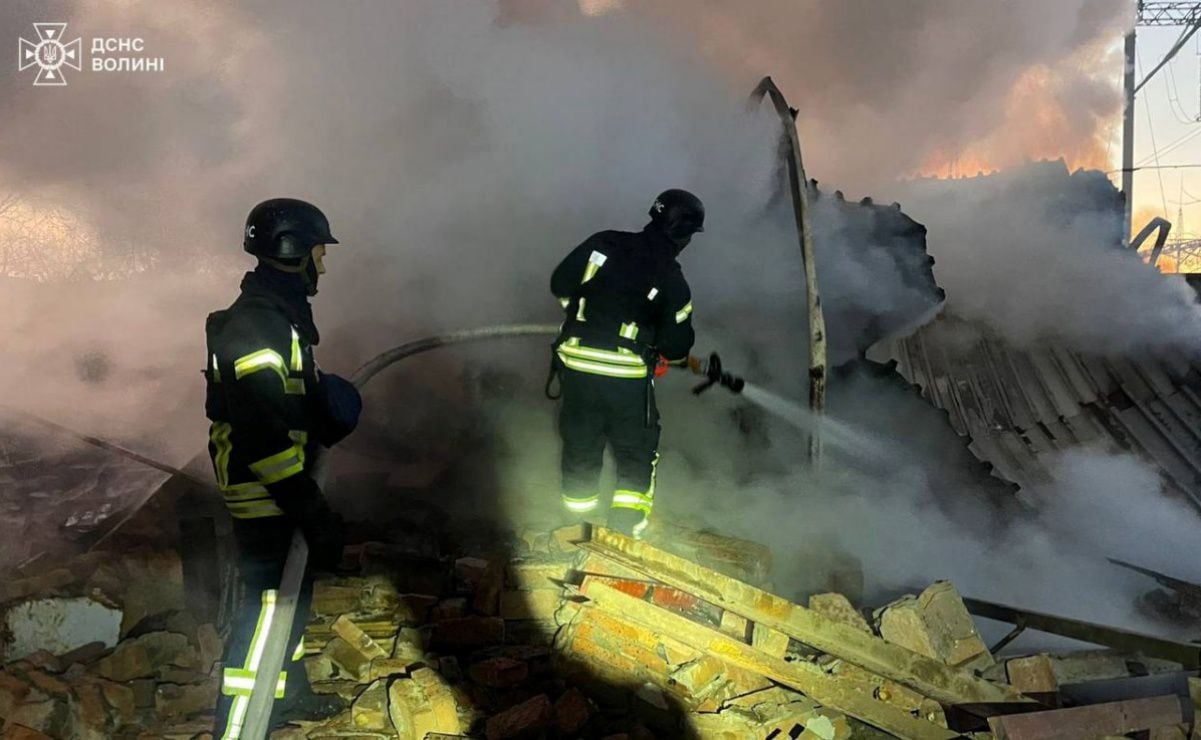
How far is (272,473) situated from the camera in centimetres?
233

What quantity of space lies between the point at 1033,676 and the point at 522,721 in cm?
208

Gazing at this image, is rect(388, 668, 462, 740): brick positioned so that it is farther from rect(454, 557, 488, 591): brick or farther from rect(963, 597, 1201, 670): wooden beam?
rect(963, 597, 1201, 670): wooden beam

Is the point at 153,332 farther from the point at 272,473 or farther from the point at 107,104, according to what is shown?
the point at 272,473

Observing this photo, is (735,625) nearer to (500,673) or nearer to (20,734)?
(500,673)

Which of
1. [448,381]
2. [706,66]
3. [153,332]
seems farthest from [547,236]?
[153,332]

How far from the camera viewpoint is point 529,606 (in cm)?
341

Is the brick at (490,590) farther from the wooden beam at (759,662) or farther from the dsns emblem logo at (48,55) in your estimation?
the dsns emblem logo at (48,55)

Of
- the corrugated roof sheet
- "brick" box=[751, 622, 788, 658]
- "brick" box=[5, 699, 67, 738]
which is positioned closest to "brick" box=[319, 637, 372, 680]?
"brick" box=[5, 699, 67, 738]

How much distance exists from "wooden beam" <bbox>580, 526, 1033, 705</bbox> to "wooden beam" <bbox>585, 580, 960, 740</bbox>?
121 mm

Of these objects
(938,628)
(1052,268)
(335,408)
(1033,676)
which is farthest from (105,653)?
(1052,268)

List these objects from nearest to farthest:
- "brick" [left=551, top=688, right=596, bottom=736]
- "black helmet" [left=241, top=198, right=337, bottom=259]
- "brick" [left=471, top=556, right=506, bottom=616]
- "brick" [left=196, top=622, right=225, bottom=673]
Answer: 1. "black helmet" [left=241, top=198, right=337, bottom=259]
2. "brick" [left=551, top=688, right=596, bottom=736]
3. "brick" [left=196, top=622, right=225, bottom=673]
4. "brick" [left=471, top=556, right=506, bottom=616]

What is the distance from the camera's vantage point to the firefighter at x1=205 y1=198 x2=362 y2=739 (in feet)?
7.61

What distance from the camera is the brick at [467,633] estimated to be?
3240mm

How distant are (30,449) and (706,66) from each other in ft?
18.9
